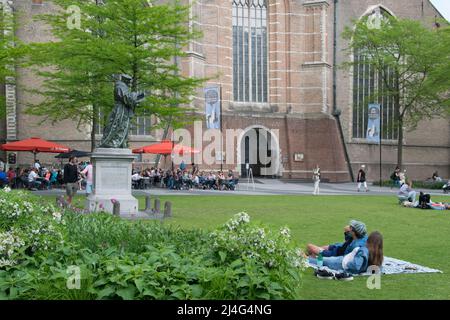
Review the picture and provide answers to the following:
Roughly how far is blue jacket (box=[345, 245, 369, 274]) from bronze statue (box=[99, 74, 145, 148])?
935 centimetres

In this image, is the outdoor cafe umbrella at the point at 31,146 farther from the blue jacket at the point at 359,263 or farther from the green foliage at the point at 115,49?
the blue jacket at the point at 359,263

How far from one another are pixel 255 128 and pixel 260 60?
4934 millimetres

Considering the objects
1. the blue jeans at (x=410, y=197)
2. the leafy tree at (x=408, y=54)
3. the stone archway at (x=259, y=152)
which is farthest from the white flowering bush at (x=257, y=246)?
the stone archway at (x=259, y=152)

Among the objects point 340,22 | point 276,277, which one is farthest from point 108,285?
point 340,22

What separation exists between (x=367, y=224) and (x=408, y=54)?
2415 cm

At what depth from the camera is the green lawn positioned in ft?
24.2

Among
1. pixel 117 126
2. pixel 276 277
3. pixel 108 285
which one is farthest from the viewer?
pixel 117 126

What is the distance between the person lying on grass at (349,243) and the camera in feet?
29.5

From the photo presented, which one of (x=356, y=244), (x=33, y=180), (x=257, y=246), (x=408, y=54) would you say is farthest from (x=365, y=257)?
(x=408, y=54)

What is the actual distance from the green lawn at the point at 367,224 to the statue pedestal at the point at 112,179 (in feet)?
4.97

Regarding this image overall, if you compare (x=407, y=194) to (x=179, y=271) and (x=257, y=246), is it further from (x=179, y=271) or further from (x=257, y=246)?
(x=179, y=271)

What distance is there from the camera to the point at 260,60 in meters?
40.2

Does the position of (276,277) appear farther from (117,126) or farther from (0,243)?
(117,126)

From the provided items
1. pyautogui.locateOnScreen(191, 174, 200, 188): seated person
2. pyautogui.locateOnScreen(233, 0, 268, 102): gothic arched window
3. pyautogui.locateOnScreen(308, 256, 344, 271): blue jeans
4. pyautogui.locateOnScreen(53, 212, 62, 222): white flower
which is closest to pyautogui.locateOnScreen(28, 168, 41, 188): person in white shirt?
pyautogui.locateOnScreen(191, 174, 200, 188): seated person
